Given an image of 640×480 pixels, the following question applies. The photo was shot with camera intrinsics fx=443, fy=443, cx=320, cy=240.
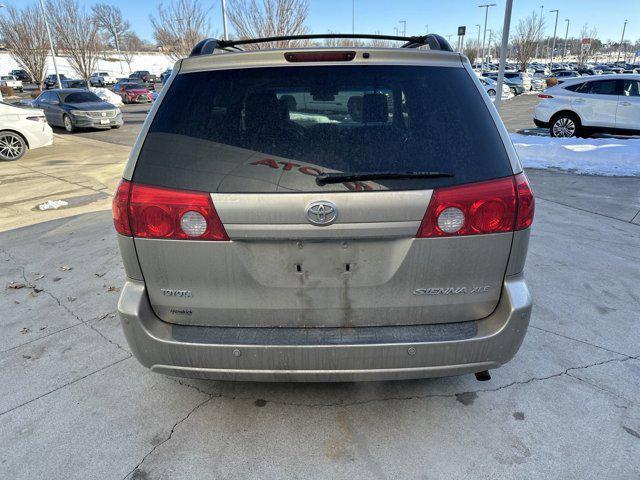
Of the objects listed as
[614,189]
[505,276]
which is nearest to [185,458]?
[505,276]

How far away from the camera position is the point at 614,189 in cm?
766

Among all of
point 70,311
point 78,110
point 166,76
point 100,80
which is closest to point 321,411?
point 70,311

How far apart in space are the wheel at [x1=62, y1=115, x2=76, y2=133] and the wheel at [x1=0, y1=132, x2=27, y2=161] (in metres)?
6.56

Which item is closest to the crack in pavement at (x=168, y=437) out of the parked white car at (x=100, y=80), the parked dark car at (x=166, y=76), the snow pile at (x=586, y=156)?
the parked dark car at (x=166, y=76)

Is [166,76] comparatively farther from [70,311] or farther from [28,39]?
[28,39]

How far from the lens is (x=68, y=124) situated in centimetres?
1778

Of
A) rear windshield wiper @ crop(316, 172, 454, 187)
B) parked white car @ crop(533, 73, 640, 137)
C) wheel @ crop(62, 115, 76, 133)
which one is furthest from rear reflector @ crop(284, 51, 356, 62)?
wheel @ crop(62, 115, 76, 133)

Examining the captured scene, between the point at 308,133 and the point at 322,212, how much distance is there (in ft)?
1.27

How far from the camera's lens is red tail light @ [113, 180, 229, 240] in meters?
1.93

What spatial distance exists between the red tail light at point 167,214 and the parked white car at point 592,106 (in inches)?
542

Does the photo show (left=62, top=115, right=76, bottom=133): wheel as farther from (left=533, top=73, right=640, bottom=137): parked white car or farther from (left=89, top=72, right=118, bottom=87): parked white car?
(left=89, top=72, right=118, bottom=87): parked white car

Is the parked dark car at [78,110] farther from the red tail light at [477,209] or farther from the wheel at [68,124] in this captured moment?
the red tail light at [477,209]

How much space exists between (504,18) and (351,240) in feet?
32.7

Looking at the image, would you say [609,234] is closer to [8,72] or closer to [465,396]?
[465,396]
